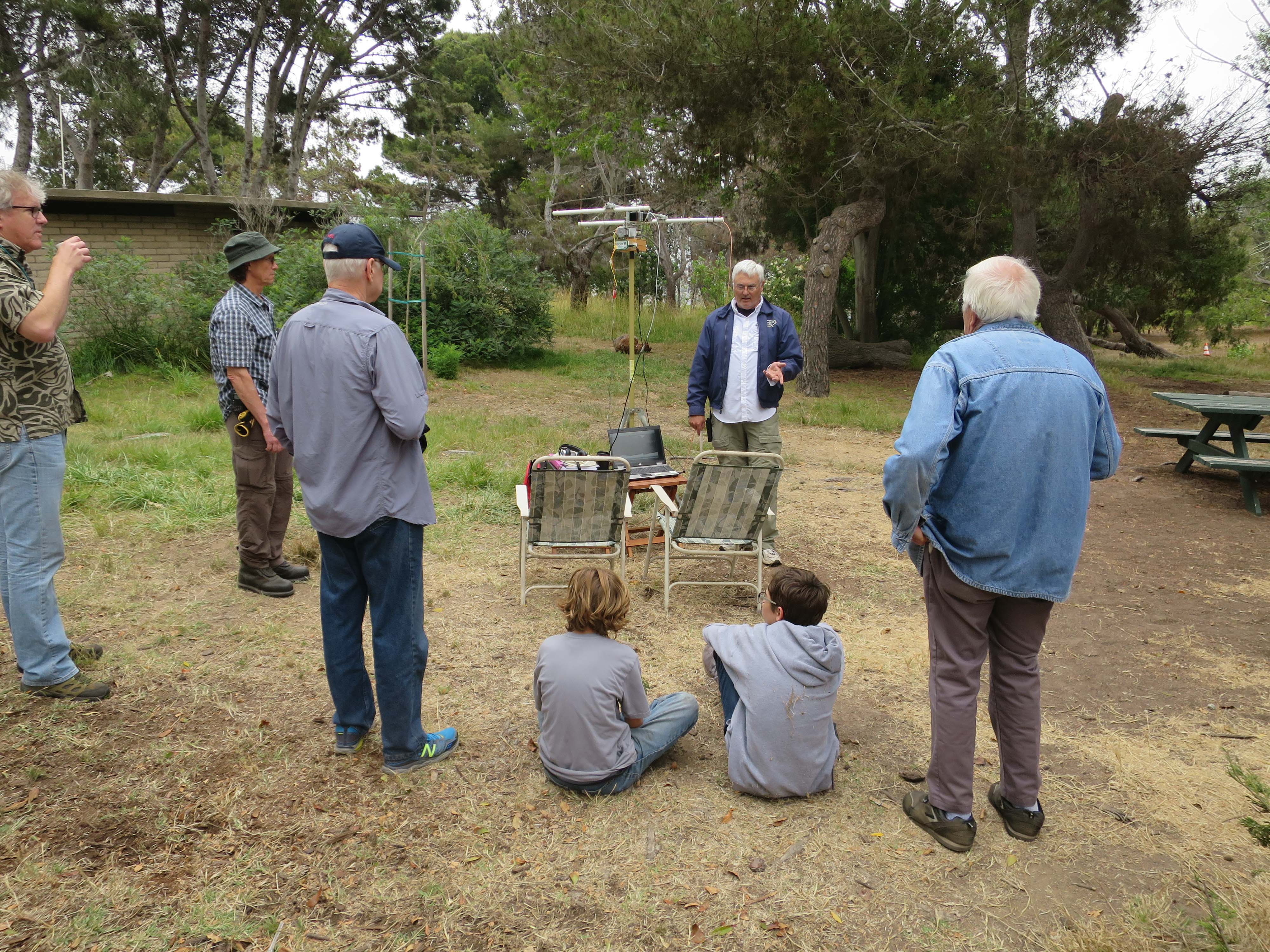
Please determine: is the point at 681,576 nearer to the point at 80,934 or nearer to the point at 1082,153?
the point at 80,934

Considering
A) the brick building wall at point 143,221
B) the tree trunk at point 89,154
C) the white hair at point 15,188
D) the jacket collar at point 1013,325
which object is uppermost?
the tree trunk at point 89,154

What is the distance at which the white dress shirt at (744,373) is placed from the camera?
17.6 feet

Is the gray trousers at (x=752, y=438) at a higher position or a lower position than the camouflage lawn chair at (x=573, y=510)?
higher

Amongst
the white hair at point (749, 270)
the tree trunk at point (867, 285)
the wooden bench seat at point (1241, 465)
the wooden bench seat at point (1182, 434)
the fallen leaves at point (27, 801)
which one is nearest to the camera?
the fallen leaves at point (27, 801)

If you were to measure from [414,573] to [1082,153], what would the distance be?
40.4 ft

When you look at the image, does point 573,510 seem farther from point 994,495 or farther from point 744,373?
point 994,495

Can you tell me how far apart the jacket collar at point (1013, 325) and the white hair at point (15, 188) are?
3163mm

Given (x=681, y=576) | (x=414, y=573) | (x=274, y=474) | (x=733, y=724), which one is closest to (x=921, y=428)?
(x=733, y=724)

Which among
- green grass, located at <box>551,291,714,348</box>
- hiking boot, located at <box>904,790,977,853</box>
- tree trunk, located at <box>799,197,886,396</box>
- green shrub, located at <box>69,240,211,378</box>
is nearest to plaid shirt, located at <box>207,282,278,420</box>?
hiking boot, located at <box>904,790,977,853</box>

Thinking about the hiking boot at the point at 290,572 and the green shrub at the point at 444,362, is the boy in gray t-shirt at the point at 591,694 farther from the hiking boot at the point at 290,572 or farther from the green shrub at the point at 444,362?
the green shrub at the point at 444,362

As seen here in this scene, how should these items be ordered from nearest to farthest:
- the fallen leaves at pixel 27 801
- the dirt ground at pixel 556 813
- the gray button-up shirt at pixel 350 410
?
the dirt ground at pixel 556 813
the gray button-up shirt at pixel 350 410
the fallen leaves at pixel 27 801

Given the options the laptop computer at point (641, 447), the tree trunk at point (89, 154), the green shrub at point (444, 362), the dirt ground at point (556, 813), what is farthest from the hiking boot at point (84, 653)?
the tree trunk at point (89, 154)

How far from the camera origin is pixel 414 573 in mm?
2904

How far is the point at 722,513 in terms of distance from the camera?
476 cm
